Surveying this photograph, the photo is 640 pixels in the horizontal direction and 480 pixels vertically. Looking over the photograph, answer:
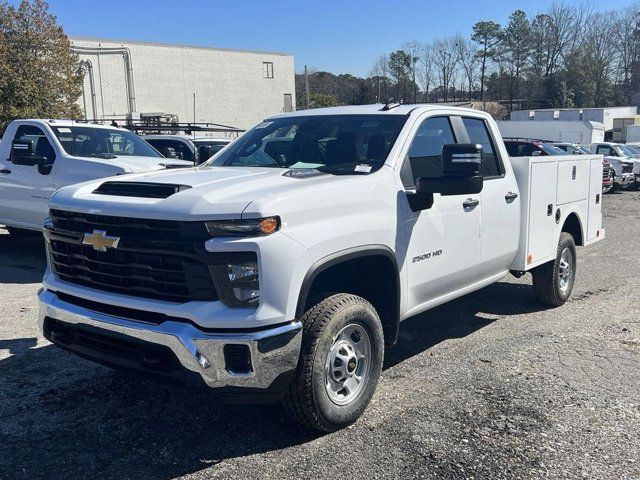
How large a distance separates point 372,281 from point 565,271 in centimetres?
349

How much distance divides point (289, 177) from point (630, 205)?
16859 millimetres

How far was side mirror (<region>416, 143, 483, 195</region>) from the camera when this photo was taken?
4.02 metres

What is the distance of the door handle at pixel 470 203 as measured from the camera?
4829mm

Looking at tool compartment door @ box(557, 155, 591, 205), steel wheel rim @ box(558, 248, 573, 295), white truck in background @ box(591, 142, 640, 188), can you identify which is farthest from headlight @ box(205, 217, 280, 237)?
white truck in background @ box(591, 142, 640, 188)

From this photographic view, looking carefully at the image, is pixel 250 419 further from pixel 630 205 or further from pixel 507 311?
pixel 630 205

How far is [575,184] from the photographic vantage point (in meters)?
6.70

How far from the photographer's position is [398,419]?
4.04m

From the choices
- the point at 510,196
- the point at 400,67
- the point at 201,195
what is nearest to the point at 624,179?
the point at 510,196

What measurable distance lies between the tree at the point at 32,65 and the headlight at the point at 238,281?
80.1 feet

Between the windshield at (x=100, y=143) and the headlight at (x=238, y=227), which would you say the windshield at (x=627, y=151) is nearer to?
the windshield at (x=100, y=143)

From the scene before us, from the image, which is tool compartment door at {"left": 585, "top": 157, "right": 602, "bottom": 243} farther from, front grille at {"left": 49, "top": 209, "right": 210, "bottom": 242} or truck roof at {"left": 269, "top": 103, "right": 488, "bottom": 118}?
front grille at {"left": 49, "top": 209, "right": 210, "bottom": 242}

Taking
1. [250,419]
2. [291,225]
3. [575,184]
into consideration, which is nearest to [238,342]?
[291,225]

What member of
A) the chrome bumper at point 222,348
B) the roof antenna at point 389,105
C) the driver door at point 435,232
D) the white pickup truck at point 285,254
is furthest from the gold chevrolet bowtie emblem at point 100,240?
the roof antenna at point 389,105

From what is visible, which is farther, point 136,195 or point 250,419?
point 250,419
